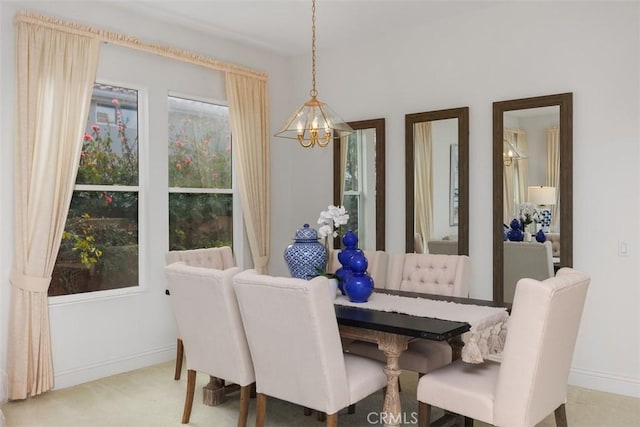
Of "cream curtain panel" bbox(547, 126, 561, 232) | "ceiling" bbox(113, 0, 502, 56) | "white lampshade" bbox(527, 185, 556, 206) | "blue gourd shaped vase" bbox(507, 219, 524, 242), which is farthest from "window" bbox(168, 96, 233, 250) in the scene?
"cream curtain panel" bbox(547, 126, 561, 232)

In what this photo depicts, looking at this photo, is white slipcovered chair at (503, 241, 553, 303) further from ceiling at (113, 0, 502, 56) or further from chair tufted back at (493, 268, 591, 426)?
ceiling at (113, 0, 502, 56)

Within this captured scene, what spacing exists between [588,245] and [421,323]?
193 centimetres

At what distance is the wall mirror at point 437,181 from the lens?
4469 mm

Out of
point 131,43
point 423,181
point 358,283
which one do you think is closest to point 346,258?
point 358,283

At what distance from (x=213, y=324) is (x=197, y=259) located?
1339 millimetres

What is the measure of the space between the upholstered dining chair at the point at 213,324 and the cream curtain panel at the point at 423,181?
226 cm

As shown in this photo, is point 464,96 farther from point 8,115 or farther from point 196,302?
point 8,115

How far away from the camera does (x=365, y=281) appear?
3162 mm

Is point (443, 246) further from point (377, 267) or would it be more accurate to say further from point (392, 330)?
point (392, 330)

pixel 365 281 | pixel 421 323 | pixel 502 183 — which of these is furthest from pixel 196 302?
pixel 502 183

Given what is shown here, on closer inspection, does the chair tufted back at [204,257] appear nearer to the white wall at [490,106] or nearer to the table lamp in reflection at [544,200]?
the white wall at [490,106]

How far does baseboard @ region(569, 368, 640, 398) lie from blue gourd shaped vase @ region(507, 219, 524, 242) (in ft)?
3.38

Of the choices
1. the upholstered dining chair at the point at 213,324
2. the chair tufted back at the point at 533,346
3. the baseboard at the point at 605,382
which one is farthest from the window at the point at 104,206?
the baseboard at the point at 605,382

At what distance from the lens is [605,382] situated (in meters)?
3.84
